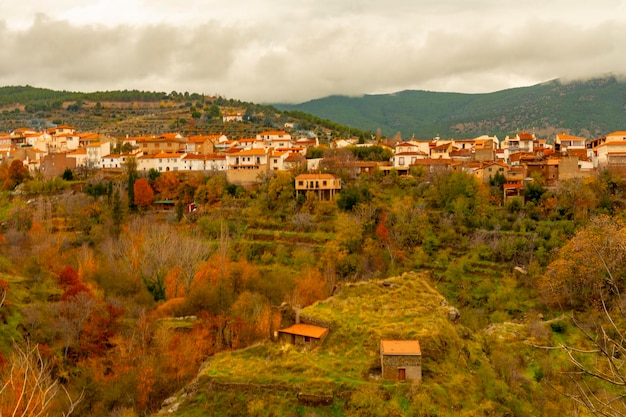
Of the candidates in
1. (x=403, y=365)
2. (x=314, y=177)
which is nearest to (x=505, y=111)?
(x=314, y=177)

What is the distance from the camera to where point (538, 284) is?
33.2 m

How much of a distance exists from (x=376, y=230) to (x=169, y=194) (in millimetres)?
20055

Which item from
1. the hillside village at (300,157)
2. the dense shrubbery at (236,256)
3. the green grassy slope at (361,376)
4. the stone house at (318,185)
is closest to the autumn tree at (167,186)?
the dense shrubbery at (236,256)

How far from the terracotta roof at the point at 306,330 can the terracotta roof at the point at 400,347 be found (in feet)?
8.35

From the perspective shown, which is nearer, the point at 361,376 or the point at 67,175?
the point at 361,376

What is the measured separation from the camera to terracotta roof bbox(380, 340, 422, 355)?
1723cm

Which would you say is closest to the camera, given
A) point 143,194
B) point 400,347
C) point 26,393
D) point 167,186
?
point 26,393

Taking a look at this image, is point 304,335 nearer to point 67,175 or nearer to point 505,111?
point 67,175

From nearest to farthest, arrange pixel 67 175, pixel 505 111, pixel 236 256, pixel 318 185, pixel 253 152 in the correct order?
1. pixel 236 256
2. pixel 318 185
3. pixel 253 152
4. pixel 67 175
5. pixel 505 111

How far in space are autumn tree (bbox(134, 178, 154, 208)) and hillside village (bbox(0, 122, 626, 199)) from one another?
22.7 feet

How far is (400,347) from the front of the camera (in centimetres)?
1772

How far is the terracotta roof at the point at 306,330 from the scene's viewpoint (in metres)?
19.9

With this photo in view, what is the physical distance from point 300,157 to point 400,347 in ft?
122

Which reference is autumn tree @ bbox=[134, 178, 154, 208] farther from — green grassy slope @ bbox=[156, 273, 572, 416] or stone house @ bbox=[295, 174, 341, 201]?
green grassy slope @ bbox=[156, 273, 572, 416]
